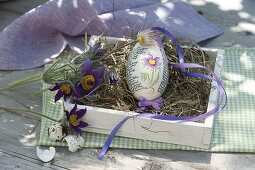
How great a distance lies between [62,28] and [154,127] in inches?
28.5

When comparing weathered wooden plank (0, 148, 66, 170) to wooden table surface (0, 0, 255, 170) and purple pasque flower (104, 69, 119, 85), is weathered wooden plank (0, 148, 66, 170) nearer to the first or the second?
wooden table surface (0, 0, 255, 170)

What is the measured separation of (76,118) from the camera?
1.76 meters

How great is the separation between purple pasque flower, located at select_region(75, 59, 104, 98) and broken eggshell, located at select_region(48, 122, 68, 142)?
0.12m

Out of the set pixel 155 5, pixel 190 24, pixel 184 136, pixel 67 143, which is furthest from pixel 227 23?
pixel 67 143

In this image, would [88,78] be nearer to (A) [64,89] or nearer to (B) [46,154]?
(A) [64,89]

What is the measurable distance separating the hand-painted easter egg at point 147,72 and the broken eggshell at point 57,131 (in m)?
0.26

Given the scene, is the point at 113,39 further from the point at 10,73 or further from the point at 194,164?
the point at 194,164

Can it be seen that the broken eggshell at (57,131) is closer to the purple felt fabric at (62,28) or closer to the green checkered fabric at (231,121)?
the green checkered fabric at (231,121)

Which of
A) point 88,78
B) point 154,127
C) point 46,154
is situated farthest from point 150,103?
point 46,154

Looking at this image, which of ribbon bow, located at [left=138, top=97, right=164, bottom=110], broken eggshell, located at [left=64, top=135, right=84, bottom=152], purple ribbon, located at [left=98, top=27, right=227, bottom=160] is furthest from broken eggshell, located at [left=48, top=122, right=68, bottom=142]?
ribbon bow, located at [left=138, top=97, right=164, bottom=110]

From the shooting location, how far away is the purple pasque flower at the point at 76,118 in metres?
1.76

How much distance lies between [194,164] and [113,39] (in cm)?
58

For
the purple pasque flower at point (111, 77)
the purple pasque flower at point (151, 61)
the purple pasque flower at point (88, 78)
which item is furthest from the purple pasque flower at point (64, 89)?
the purple pasque flower at point (151, 61)

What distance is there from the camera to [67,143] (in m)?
1.80
